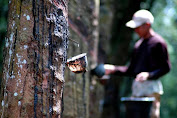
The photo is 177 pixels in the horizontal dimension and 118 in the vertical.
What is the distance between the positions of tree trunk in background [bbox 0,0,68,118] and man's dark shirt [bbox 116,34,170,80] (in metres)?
2.15

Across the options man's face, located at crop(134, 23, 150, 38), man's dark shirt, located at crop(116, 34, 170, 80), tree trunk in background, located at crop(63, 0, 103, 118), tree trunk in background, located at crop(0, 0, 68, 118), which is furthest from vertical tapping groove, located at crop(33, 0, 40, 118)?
man's face, located at crop(134, 23, 150, 38)

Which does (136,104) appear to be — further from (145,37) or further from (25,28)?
(25,28)

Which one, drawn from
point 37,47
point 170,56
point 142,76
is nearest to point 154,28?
point 170,56

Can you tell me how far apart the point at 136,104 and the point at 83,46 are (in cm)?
108

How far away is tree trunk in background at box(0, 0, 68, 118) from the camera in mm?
1925

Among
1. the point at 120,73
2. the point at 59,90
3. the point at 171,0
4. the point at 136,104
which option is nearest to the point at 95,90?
the point at 120,73

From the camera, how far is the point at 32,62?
196cm

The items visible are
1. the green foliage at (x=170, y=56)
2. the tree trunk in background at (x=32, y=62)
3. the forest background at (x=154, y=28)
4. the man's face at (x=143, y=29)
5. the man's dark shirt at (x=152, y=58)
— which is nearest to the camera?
the tree trunk in background at (x=32, y=62)

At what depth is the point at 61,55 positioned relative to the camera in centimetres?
211

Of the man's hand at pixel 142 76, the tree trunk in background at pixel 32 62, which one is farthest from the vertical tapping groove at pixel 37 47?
the man's hand at pixel 142 76

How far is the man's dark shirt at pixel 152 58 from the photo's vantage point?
154 inches

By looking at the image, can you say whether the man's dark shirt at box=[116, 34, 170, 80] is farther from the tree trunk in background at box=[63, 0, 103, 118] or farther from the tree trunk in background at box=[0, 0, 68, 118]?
the tree trunk in background at box=[0, 0, 68, 118]

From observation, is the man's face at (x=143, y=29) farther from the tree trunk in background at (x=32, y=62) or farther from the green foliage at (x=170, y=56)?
the green foliage at (x=170, y=56)

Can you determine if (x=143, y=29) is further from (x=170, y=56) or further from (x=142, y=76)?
(x=170, y=56)
